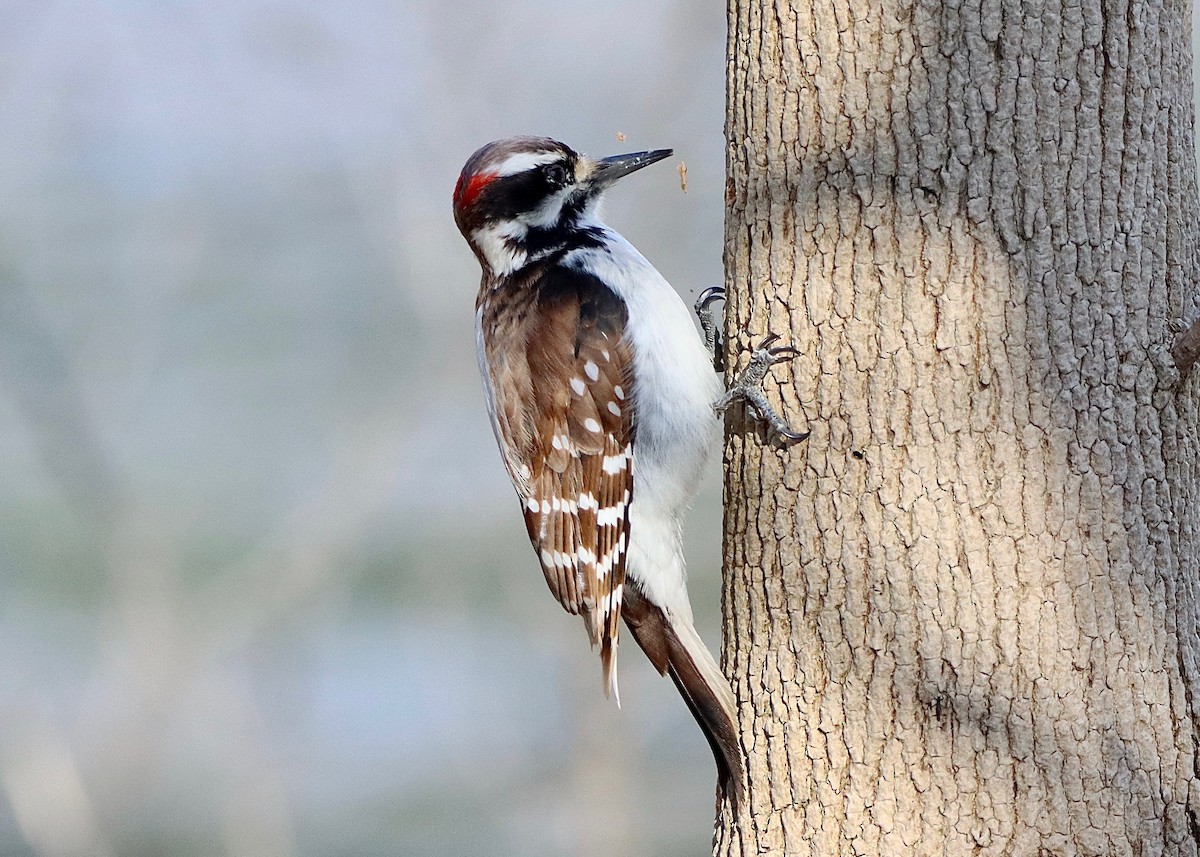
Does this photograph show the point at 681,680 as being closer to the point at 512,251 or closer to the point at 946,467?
the point at 946,467

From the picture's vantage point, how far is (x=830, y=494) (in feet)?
7.00

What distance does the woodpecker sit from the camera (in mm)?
2721

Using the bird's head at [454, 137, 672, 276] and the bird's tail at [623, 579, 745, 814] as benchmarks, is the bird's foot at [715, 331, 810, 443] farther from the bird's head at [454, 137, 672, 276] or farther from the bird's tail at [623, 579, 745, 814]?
the bird's head at [454, 137, 672, 276]

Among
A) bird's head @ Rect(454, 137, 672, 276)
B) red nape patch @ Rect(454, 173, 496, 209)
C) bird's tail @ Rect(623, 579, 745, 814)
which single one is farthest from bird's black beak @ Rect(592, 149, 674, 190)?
bird's tail @ Rect(623, 579, 745, 814)

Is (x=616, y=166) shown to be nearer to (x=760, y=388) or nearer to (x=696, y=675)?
(x=760, y=388)

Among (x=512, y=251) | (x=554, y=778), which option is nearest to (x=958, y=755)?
(x=512, y=251)

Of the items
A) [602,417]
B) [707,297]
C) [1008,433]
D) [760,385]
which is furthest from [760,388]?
[707,297]

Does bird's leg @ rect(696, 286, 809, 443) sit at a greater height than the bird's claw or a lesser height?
lesser

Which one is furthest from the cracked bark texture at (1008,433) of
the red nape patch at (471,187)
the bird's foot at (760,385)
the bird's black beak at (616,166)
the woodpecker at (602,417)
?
the red nape patch at (471,187)

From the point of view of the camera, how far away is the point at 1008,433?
201cm

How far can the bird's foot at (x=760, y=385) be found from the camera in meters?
2.20

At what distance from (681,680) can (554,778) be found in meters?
5.48

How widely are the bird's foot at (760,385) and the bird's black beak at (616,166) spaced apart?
938mm

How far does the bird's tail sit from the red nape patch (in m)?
1.07
